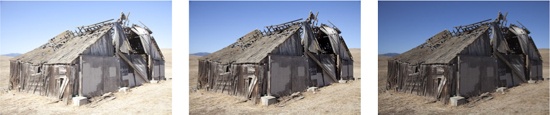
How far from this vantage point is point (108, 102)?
9.52m

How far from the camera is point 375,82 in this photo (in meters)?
9.15

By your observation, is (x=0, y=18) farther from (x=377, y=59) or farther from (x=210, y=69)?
(x=377, y=59)

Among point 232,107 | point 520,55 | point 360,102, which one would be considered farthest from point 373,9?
point 232,107

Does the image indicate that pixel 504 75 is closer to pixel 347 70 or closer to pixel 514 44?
pixel 514 44

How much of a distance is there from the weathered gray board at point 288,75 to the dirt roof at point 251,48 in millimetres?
355

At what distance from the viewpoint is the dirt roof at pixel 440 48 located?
8.40m

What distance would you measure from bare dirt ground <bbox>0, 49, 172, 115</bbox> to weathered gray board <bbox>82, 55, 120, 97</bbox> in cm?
23

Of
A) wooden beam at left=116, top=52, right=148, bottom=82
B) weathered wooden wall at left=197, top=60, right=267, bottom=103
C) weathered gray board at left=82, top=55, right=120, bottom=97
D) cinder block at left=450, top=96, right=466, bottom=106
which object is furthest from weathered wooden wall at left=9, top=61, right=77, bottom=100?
cinder block at left=450, top=96, right=466, bottom=106

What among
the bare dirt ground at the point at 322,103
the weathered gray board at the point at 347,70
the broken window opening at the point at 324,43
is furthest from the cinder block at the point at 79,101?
the weathered gray board at the point at 347,70

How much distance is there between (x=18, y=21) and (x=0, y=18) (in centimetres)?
40

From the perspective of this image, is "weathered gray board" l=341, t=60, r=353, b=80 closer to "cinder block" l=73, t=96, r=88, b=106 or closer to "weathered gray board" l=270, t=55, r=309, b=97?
"weathered gray board" l=270, t=55, r=309, b=97

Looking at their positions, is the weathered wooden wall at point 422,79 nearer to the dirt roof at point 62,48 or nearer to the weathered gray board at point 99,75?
the weathered gray board at point 99,75

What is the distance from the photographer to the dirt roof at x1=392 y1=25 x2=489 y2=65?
331 inches

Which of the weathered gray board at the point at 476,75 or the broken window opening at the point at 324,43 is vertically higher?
the broken window opening at the point at 324,43
